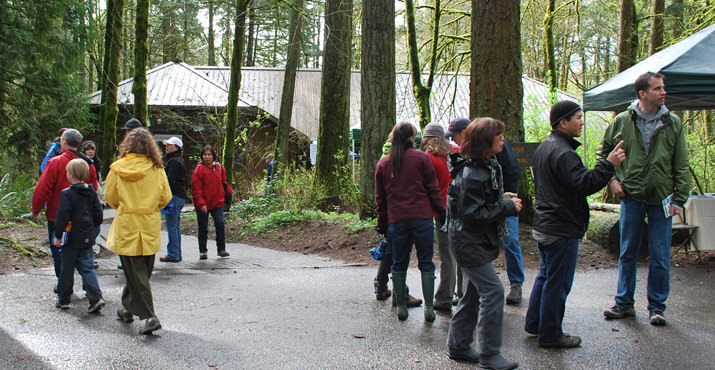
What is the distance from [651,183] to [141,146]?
15.3ft

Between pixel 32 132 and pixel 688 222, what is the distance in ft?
54.9

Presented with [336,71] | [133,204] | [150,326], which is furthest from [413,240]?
[336,71]

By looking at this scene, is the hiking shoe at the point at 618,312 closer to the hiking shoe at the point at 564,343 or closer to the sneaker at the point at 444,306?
the hiking shoe at the point at 564,343

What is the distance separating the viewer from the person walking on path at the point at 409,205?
17.6 ft

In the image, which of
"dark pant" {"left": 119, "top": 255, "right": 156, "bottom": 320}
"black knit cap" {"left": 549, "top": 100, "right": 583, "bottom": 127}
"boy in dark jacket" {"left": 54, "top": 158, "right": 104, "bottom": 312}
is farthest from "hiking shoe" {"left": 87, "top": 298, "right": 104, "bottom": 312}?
"black knit cap" {"left": 549, "top": 100, "right": 583, "bottom": 127}

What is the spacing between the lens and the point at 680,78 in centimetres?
717

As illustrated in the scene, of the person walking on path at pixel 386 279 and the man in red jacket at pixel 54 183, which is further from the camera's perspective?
the man in red jacket at pixel 54 183

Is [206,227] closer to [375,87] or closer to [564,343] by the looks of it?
[375,87]

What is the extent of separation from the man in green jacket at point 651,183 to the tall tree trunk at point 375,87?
5675 mm

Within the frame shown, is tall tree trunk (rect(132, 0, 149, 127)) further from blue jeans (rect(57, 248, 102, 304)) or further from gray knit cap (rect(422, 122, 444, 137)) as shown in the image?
gray knit cap (rect(422, 122, 444, 137))

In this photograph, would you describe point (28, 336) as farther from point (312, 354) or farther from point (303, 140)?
point (303, 140)

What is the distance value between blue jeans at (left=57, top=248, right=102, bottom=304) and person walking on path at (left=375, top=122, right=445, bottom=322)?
120 inches

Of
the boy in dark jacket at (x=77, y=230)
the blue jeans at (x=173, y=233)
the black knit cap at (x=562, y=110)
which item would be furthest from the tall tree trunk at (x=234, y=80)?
A: the black knit cap at (x=562, y=110)

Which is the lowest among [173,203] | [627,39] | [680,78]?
[173,203]
